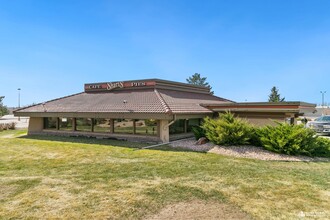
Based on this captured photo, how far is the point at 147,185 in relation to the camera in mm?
7457

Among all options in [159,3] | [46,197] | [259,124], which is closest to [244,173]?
[46,197]

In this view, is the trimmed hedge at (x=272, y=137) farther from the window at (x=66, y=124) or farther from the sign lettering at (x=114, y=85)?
the window at (x=66, y=124)

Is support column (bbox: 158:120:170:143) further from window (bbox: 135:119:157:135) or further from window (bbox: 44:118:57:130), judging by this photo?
window (bbox: 44:118:57:130)

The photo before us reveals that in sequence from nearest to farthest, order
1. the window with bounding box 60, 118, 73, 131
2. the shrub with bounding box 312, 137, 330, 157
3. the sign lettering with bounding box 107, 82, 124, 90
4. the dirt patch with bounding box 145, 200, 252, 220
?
the dirt patch with bounding box 145, 200, 252, 220 < the shrub with bounding box 312, 137, 330, 157 < the window with bounding box 60, 118, 73, 131 < the sign lettering with bounding box 107, 82, 124, 90

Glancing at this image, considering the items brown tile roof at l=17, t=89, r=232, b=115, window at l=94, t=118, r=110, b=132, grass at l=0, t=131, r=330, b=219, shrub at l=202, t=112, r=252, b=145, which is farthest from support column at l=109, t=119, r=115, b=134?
shrub at l=202, t=112, r=252, b=145

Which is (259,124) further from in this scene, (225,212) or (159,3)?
(225,212)

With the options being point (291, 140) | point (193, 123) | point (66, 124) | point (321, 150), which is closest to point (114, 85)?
point (66, 124)

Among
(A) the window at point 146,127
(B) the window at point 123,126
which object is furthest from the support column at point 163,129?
(B) the window at point 123,126

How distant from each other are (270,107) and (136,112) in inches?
355

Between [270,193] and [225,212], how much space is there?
6.76 ft

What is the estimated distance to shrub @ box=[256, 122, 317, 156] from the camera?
39.4 feet

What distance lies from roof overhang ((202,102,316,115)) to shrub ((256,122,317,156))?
2.53m

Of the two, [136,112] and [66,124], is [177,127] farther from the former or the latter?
[66,124]

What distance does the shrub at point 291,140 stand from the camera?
39.4ft
